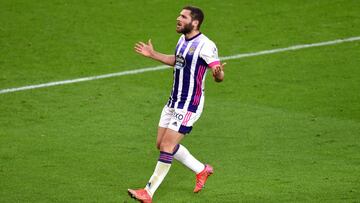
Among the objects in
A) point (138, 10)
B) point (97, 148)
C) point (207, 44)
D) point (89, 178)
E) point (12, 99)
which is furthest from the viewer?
point (138, 10)

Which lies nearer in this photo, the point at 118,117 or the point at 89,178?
the point at 89,178

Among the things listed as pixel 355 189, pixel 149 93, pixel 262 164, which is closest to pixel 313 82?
pixel 149 93

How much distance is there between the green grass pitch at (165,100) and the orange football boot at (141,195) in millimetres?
334

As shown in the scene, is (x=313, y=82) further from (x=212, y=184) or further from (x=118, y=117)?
(x=212, y=184)

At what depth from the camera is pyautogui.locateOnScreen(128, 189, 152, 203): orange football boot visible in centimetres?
1205

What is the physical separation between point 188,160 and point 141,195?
107cm

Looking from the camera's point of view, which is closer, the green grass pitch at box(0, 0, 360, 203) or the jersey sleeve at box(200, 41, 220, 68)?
the jersey sleeve at box(200, 41, 220, 68)

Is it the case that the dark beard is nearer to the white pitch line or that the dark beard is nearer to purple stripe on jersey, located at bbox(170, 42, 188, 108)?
purple stripe on jersey, located at bbox(170, 42, 188, 108)

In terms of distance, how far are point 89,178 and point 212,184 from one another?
173 centimetres

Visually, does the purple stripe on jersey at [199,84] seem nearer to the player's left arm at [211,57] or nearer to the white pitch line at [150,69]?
the player's left arm at [211,57]

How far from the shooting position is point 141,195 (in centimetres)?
1212

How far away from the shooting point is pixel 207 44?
12320mm

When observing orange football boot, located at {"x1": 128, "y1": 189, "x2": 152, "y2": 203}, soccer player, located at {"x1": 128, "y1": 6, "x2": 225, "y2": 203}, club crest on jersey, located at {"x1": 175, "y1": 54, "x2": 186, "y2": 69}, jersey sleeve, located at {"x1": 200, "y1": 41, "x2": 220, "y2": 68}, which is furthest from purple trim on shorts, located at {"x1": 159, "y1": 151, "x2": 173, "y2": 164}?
jersey sleeve, located at {"x1": 200, "y1": 41, "x2": 220, "y2": 68}

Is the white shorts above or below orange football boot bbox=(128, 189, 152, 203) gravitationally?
above
